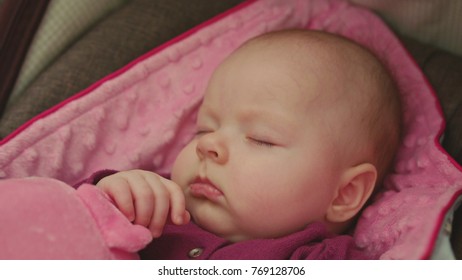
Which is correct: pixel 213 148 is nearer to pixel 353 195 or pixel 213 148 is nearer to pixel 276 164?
pixel 276 164

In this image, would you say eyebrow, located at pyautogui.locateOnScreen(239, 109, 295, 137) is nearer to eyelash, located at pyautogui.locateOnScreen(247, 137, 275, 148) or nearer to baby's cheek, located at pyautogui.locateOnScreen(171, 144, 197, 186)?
eyelash, located at pyautogui.locateOnScreen(247, 137, 275, 148)

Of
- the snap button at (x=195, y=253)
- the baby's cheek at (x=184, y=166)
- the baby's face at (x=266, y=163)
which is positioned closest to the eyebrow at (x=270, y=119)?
the baby's face at (x=266, y=163)

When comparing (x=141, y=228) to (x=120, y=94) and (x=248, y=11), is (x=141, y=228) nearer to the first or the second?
(x=120, y=94)

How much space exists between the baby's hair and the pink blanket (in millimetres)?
78

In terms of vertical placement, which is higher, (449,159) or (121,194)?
(121,194)

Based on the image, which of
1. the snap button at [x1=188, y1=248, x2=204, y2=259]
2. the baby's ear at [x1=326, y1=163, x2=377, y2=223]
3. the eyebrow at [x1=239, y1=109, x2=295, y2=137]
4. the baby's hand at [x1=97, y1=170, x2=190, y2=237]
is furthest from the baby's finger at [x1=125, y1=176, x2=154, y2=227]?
the baby's ear at [x1=326, y1=163, x2=377, y2=223]

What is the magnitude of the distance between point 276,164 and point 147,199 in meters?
0.23

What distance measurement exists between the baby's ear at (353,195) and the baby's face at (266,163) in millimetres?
26

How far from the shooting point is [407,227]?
1019mm

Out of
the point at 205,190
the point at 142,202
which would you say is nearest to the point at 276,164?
the point at 205,190

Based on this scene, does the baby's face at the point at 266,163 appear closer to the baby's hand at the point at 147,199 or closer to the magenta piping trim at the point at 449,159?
the baby's hand at the point at 147,199

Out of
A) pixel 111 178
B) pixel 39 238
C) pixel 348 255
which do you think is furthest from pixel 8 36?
pixel 348 255

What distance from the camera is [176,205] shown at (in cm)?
99

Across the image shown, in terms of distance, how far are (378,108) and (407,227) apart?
24 cm
